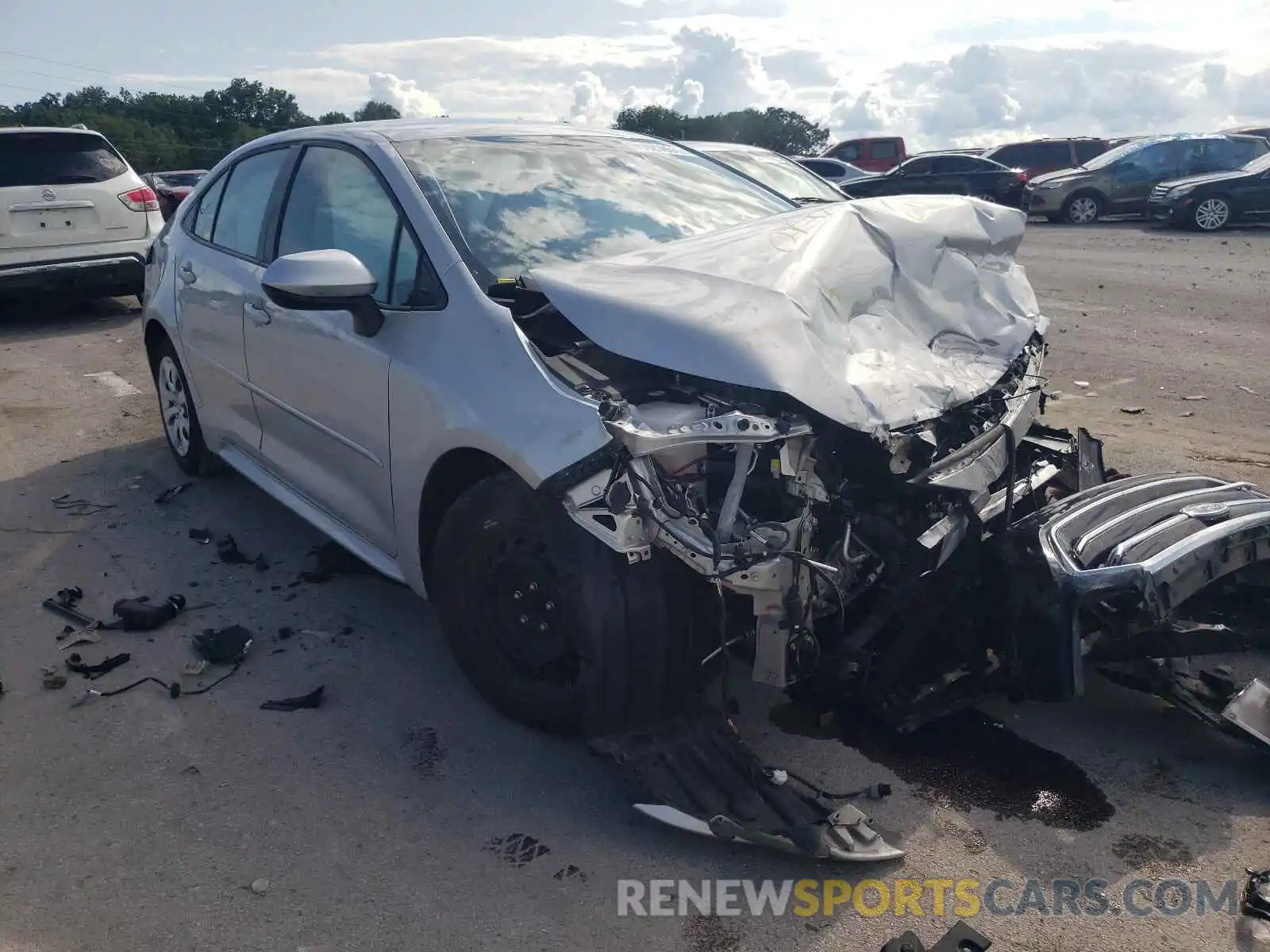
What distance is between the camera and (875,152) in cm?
2898

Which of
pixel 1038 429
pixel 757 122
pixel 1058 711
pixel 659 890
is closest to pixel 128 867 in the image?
pixel 659 890

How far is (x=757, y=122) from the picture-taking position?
2399 inches

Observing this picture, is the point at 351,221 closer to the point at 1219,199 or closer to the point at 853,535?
the point at 853,535

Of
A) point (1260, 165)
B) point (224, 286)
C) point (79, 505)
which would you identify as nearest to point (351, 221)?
point (224, 286)

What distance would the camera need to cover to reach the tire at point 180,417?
5469 mm

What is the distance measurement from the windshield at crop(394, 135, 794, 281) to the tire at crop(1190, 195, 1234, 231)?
1534 centimetres

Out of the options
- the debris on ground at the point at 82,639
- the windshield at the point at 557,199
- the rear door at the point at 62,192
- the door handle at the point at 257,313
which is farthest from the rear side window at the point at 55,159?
the windshield at the point at 557,199

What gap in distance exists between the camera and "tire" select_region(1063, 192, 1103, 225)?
20078 mm

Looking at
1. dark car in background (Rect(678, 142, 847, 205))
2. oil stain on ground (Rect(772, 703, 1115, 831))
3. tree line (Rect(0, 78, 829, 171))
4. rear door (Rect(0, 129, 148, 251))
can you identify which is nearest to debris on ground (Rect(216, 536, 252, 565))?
oil stain on ground (Rect(772, 703, 1115, 831))

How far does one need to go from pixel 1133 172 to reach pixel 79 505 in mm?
19993

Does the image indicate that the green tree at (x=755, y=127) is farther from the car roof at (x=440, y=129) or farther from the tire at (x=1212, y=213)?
the car roof at (x=440, y=129)

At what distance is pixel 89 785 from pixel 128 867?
0.48 metres

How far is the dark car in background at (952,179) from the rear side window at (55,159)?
14675 millimetres

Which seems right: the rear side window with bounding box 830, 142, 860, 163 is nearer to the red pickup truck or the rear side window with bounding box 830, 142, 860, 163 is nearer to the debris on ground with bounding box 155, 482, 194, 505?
the red pickup truck
